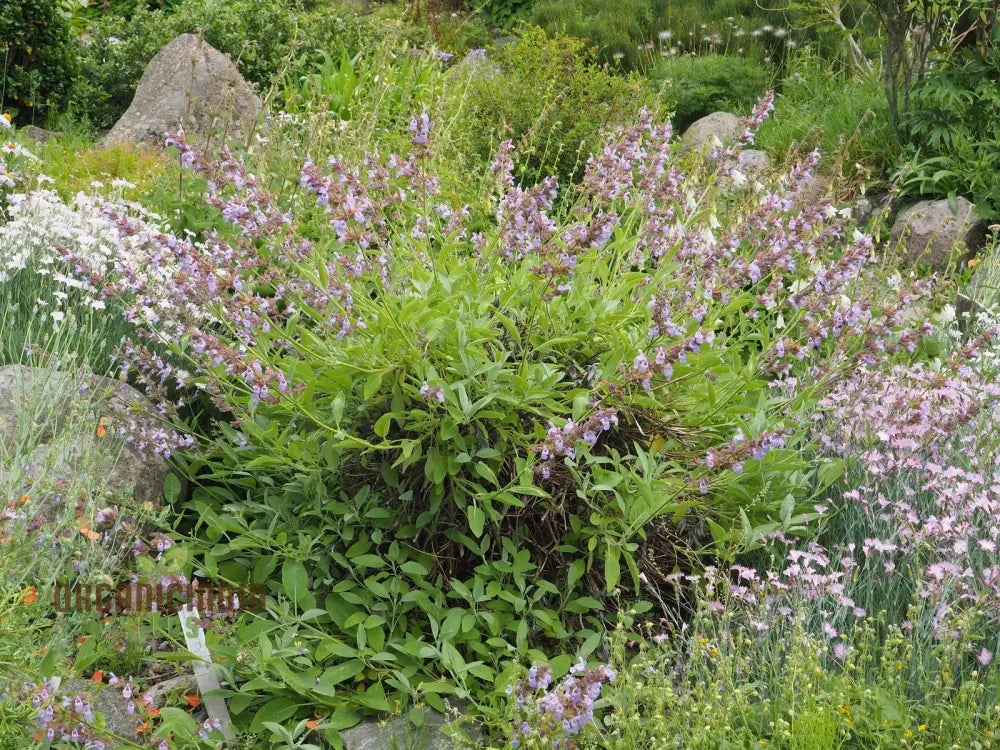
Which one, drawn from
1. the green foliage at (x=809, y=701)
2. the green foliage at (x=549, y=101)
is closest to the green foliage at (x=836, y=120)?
the green foliage at (x=549, y=101)

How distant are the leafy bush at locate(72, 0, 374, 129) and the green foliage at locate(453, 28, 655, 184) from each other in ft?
6.27

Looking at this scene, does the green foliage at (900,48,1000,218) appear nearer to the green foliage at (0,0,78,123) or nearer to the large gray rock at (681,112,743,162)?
the large gray rock at (681,112,743,162)

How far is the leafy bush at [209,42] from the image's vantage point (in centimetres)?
923

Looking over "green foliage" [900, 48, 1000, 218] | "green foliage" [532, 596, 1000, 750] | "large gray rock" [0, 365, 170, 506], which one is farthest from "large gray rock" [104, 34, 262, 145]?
"green foliage" [532, 596, 1000, 750]

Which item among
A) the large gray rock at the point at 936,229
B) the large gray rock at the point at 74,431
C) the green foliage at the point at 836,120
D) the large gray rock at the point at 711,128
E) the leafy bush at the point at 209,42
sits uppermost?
the leafy bush at the point at 209,42

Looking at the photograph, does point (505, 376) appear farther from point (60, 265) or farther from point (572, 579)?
point (60, 265)

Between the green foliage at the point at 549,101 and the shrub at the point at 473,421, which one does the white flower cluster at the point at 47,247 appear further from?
the green foliage at the point at 549,101

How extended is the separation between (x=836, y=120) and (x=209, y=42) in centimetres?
561

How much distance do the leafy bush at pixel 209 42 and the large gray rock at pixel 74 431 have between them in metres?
5.84

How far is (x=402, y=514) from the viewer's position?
10.9ft

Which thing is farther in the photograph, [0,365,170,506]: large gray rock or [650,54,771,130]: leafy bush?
[650,54,771,130]: leafy bush

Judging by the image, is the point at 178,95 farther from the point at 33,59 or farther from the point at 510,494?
the point at 510,494

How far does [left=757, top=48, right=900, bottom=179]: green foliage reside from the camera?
754 centimetres

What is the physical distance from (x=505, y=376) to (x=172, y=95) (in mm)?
6005
